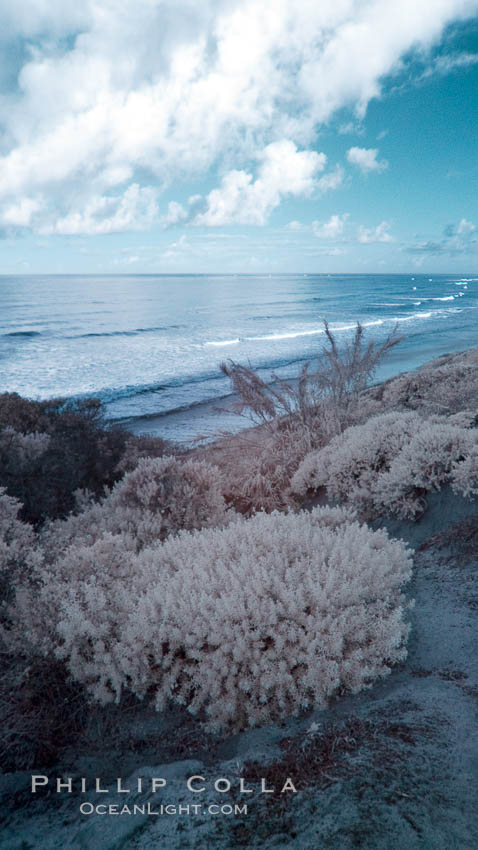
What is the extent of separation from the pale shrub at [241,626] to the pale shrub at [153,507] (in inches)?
51.0

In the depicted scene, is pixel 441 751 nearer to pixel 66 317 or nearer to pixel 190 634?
pixel 190 634

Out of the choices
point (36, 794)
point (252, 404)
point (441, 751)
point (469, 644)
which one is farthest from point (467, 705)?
point (252, 404)

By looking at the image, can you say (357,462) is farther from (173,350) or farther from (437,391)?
(173,350)

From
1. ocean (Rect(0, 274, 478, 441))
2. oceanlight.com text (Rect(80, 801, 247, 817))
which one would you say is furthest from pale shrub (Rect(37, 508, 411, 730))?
ocean (Rect(0, 274, 478, 441))

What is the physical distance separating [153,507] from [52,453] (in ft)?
7.34

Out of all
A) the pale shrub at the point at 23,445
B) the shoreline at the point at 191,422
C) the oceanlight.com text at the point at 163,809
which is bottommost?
the shoreline at the point at 191,422

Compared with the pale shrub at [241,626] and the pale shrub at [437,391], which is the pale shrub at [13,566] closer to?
the pale shrub at [241,626]

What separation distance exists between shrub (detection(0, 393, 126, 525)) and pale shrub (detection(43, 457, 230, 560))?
47cm

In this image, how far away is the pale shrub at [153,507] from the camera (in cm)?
556

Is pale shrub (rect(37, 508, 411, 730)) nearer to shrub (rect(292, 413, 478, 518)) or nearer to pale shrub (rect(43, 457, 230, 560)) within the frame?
pale shrub (rect(43, 457, 230, 560))

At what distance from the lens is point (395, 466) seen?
612 cm

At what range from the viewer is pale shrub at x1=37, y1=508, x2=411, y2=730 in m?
3.01

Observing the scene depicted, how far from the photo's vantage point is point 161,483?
631cm

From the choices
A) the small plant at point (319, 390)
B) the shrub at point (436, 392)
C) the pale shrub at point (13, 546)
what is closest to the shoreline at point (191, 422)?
the shrub at point (436, 392)
